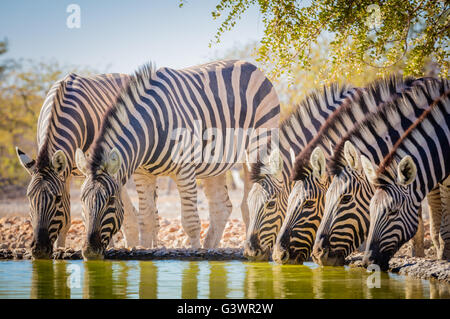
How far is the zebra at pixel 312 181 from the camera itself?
749 cm

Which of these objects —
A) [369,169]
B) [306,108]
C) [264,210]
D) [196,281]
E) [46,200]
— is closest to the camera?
[196,281]

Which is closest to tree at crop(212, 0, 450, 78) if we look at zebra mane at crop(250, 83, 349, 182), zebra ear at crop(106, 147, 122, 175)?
zebra mane at crop(250, 83, 349, 182)

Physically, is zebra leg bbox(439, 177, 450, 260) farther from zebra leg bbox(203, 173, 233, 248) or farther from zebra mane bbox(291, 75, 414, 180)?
zebra leg bbox(203, 173, 233, 248)

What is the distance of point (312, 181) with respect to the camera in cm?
779

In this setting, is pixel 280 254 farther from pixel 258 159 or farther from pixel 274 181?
pixel 258 159

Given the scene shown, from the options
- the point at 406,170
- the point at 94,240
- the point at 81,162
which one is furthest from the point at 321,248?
the point at 81,162

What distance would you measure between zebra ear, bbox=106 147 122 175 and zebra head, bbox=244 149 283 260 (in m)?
1.74

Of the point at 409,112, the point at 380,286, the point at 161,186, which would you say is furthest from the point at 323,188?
the point at 161,186

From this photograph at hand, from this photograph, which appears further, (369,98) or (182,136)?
(182,136)

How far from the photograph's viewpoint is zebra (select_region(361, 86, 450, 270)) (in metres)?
6.50

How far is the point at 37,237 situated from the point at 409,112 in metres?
4.88

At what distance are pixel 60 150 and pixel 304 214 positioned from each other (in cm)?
330

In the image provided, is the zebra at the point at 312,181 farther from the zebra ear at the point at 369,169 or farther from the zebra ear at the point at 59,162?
the zebra ear at the point at 59,162
